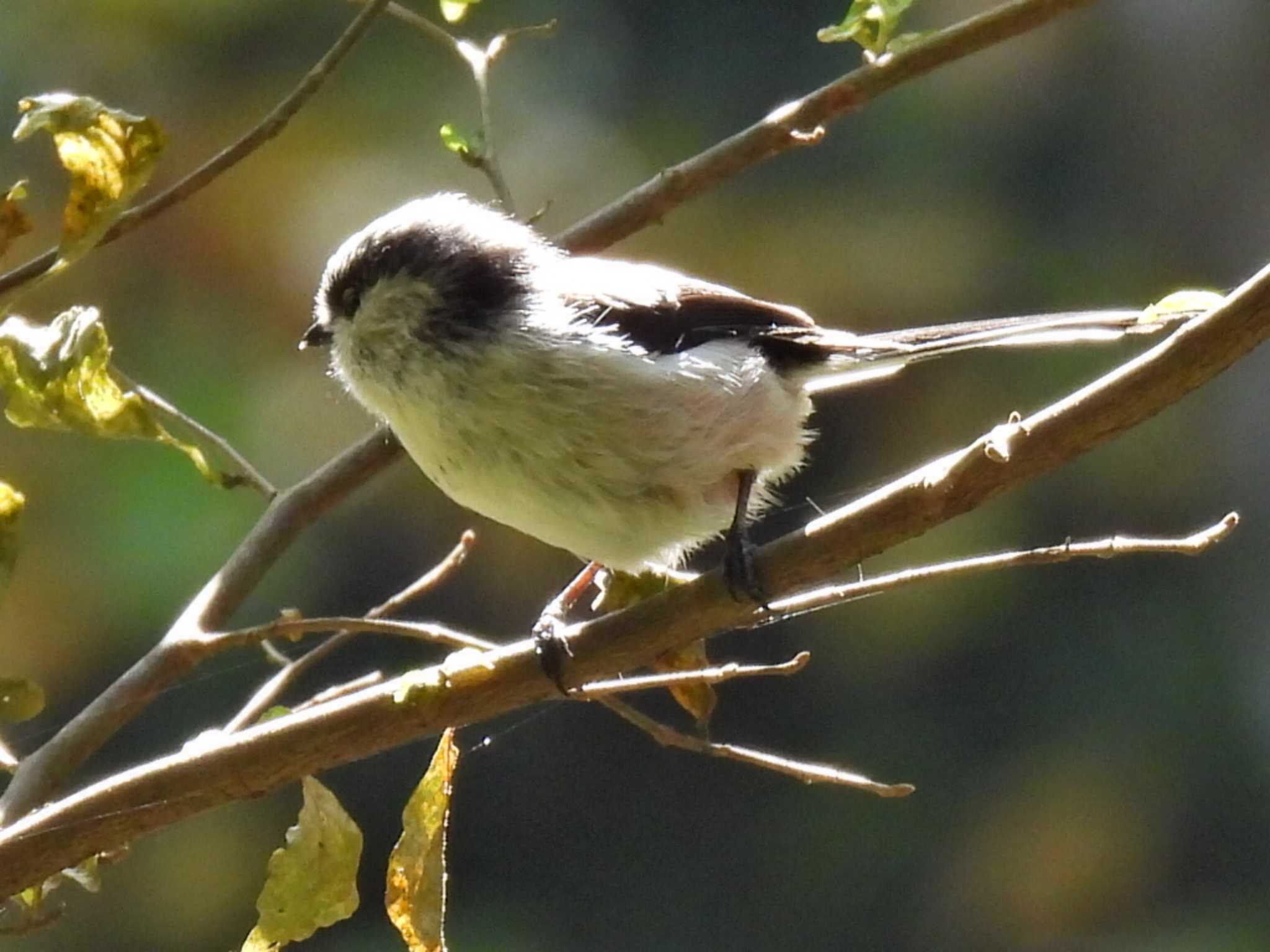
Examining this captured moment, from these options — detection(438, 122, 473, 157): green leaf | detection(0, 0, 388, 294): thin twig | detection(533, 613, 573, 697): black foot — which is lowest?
detection(533, 613, 573, 697): black foot

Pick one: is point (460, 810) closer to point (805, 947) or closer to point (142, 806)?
point (805, 947)

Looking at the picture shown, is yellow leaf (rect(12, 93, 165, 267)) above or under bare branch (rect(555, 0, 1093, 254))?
above

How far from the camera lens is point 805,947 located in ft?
11.0

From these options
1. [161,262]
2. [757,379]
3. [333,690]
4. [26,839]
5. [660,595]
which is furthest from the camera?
[161,262]

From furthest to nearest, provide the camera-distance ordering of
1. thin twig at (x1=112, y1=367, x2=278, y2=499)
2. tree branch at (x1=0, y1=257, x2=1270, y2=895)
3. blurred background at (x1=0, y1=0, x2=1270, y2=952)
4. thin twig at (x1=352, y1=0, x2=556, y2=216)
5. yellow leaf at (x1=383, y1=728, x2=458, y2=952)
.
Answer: blurred background at (x1=0, y1=0, x2=1270, y2=952)
thin twig at (x1=352, y1=0, x2=556, y2=216)
thin twig at (x1=112, y1=367, x2=278, y2=499)
yellow leaf at (x1=383, y1=728, x2=458, y2=952)
tree branch at (x1=0, y1=257, x2=1270, y2=895)

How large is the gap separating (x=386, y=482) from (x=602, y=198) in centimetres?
85

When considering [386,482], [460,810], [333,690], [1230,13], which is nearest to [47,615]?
[386,482]

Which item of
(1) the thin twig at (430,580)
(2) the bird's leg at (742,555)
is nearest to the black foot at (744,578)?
(2) the bird's leg at (742,555)

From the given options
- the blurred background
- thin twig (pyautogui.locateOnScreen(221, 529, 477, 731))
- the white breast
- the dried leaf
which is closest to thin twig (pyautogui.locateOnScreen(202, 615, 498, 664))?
thin twig (pyautogui.locateOnScreen(221, 529, 477, 731))

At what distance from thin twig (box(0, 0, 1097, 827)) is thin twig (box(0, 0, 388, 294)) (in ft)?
0.08

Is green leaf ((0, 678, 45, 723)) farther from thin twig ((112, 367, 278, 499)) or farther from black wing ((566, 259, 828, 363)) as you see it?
black wing ((566, 259, 828, 363))

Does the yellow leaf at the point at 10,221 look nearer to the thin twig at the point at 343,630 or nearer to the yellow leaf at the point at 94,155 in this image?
the yellow leaf at the point at 94,155

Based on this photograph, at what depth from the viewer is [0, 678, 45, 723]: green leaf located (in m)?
1.33

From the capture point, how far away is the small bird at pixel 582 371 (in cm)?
159
